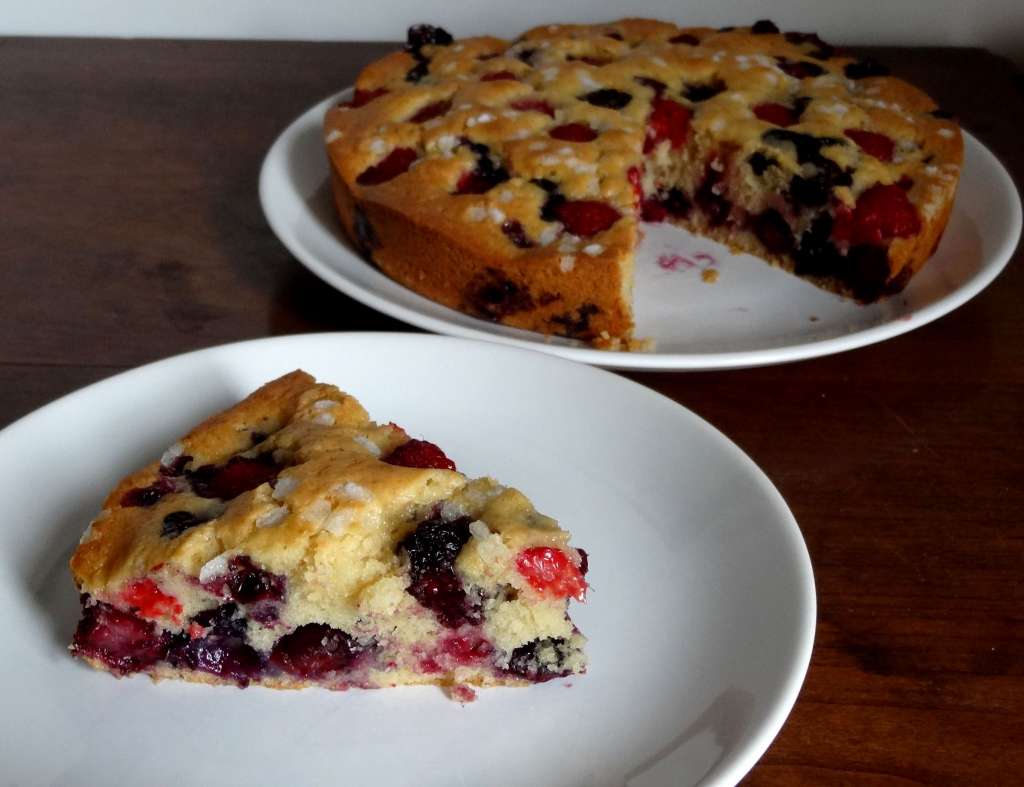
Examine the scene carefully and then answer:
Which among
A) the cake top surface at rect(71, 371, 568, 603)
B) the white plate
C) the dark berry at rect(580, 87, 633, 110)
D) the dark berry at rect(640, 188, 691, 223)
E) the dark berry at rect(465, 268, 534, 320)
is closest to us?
the white plate

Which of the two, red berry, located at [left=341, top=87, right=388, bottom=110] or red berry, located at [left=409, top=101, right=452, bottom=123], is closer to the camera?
red berry, located at [left=409, top=101, right=452, bottom=123]

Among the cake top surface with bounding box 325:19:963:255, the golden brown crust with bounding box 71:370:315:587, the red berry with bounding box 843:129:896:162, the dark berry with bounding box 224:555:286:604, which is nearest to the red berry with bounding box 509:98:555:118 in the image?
the cake top surface with bounding box 325:19:963:255

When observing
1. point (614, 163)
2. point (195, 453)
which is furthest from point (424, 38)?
point (195, 453)

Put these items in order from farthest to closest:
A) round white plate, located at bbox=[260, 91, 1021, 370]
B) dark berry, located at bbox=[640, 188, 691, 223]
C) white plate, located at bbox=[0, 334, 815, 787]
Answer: dark berry, located at bbox=[640, 188, 691, 223], round white plate, located at bbox=[260, 91, 1021, 370], white plate, located at bbox=[0, 334, 815, 787]

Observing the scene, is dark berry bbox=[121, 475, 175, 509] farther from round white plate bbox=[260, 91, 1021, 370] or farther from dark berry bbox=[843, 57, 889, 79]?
dark berry bbox=[843, 57, 889, 79]

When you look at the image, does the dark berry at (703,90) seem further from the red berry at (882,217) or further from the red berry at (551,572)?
the red berry at (551,572)
